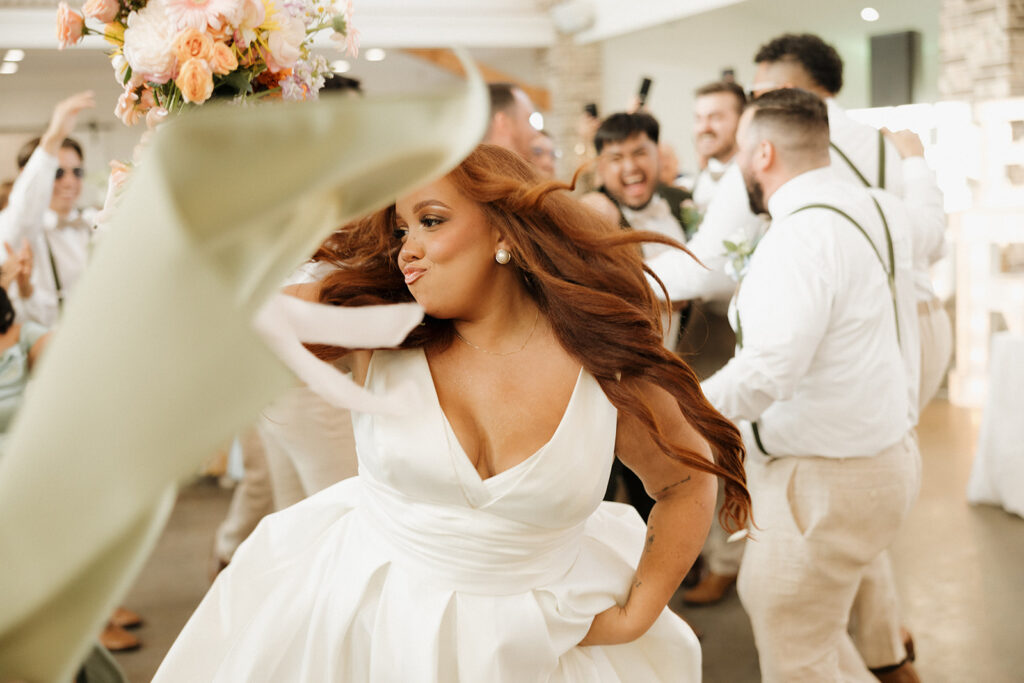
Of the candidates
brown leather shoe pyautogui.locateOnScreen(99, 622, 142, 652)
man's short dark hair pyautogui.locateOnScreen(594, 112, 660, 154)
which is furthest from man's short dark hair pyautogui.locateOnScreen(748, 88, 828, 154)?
brown leather shoe pyautogui.locateOnScreen(99, 622, 142, 652)

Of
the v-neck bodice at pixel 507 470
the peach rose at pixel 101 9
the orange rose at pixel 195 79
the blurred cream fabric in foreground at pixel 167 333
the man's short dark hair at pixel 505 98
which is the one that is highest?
the peach rose at pixel 101 9

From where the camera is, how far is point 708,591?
379 centimetres

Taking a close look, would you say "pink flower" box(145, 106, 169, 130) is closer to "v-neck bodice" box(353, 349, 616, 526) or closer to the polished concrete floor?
"v-neck bodice" box(353, 349, 616, 526)

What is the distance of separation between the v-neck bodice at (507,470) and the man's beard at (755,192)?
1.42 metres

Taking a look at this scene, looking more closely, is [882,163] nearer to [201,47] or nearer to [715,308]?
[715,308]

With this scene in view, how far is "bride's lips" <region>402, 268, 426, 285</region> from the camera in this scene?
1539 mm

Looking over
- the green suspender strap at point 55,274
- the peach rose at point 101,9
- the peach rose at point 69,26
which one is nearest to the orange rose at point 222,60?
the peach rose at point 101,9

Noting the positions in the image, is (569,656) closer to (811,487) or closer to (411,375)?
(411,375)

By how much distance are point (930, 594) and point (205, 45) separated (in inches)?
133

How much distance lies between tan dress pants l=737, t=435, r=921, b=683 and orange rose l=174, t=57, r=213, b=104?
1762 mm

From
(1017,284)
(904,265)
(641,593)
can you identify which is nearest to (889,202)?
(904,265)

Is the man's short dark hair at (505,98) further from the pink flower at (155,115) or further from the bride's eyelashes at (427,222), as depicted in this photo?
the bride's eyelashes at (427,222)

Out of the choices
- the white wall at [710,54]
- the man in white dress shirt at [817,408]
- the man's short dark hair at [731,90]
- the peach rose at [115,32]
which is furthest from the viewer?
the white wall at [710,54]

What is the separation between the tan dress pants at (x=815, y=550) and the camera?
2.52 meters
